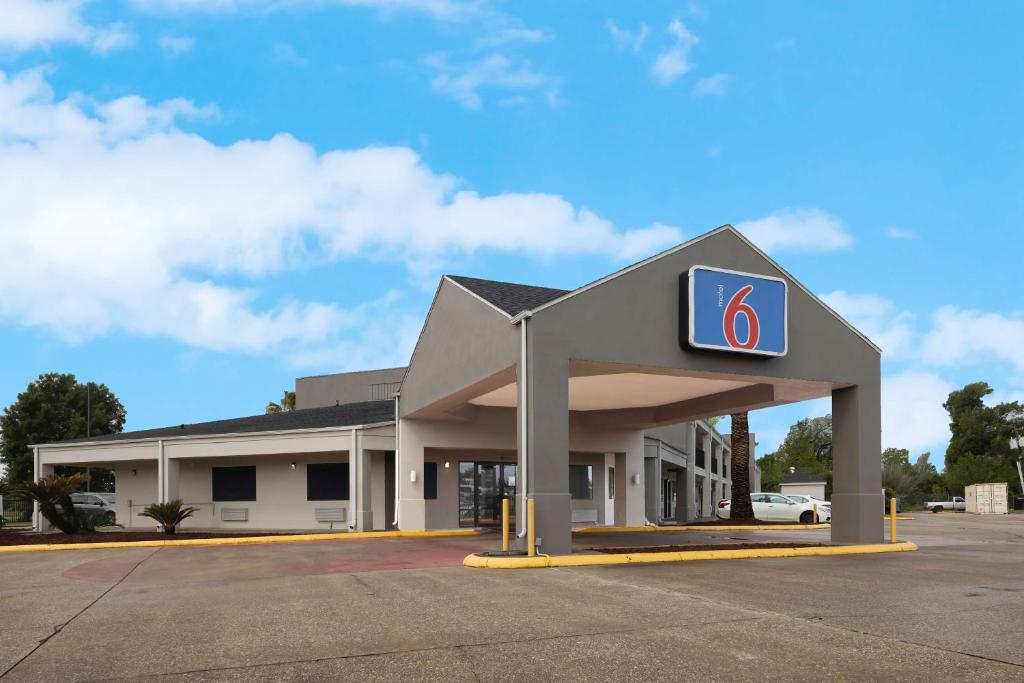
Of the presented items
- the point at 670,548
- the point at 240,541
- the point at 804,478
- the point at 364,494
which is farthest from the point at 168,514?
the point at 804,478

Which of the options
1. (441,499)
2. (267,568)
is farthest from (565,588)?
(441,499)

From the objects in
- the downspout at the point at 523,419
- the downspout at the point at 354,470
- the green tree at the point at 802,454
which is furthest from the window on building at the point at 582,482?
the green tree at the point at 802,454

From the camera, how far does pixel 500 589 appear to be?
11578mm

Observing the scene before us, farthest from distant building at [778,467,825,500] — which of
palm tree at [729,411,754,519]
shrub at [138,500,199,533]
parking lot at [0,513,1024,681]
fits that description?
parking lot at [0,513,1024,681]

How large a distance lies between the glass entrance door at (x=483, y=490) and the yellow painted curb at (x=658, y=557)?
1321 centimetres

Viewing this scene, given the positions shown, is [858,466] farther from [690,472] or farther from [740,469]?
[690,472]

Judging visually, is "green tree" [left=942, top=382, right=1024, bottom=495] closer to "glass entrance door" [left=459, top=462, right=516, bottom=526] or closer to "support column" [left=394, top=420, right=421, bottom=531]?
"glass entrance door" [left=459, top=462, right=516, bottom=526]

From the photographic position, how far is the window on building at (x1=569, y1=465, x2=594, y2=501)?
103 feet

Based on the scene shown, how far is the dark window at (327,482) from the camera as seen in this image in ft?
96.2

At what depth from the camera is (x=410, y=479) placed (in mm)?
26422

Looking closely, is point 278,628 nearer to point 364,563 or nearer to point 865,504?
point 364,563

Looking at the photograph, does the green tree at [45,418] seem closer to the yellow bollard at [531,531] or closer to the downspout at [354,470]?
the downspout at [354,470]

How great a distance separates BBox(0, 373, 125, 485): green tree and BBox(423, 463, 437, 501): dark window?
3729cm

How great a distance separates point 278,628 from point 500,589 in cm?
357
